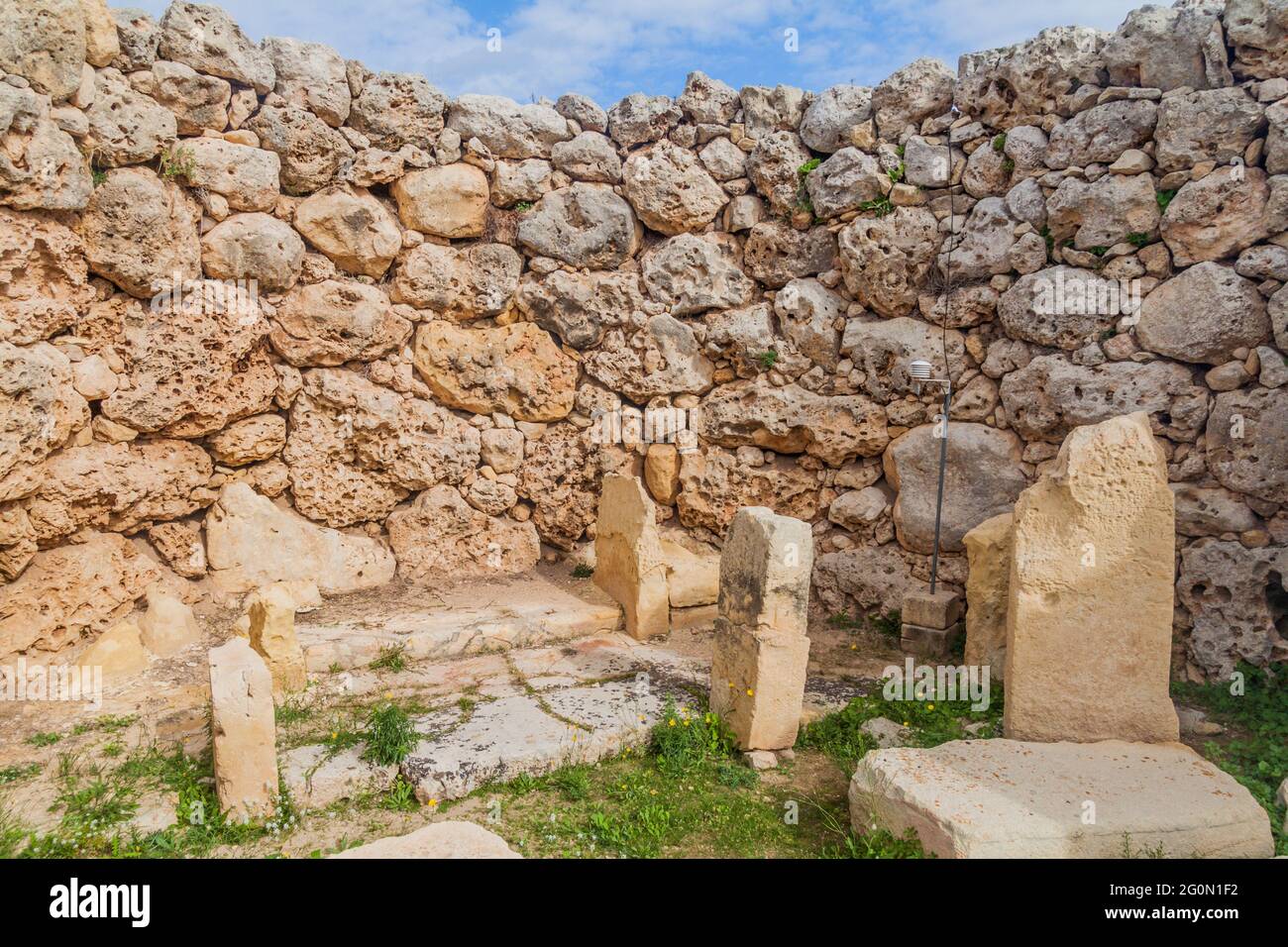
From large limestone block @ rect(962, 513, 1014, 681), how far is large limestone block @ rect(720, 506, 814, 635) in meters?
1.94

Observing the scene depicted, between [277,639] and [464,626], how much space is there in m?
1.61

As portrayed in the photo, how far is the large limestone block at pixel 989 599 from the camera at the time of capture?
20.7ft

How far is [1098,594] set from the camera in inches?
189

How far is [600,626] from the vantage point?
729 cm

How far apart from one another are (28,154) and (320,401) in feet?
8.90

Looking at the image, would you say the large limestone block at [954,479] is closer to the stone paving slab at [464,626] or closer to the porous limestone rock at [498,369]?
the stone paving slab at [464,626]

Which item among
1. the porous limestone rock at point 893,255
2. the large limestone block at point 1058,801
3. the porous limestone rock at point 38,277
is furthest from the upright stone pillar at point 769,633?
the porous limestone rock at point 38,277

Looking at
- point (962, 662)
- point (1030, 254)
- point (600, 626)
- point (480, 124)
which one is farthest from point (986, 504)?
point (480, 124)

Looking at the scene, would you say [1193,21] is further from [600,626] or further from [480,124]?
[600,626]

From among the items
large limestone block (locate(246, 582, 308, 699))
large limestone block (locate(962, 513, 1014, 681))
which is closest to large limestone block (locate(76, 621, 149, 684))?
large limestone block (locate(246, 582, 308, 699))

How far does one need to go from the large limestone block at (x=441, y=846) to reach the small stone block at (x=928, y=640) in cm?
455

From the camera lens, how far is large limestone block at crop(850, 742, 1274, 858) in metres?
3.79

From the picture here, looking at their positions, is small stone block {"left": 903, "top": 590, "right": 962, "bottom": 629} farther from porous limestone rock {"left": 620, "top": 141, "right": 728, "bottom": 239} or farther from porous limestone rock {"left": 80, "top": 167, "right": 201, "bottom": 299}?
porous limestone rock {"left": 80, "top": 167, "right": 201, "bottom": 299}

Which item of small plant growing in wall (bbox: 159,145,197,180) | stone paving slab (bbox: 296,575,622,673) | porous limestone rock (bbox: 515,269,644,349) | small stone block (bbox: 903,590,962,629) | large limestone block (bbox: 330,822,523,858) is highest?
small plant growing in wall (bbox: 159,145,197,180)
